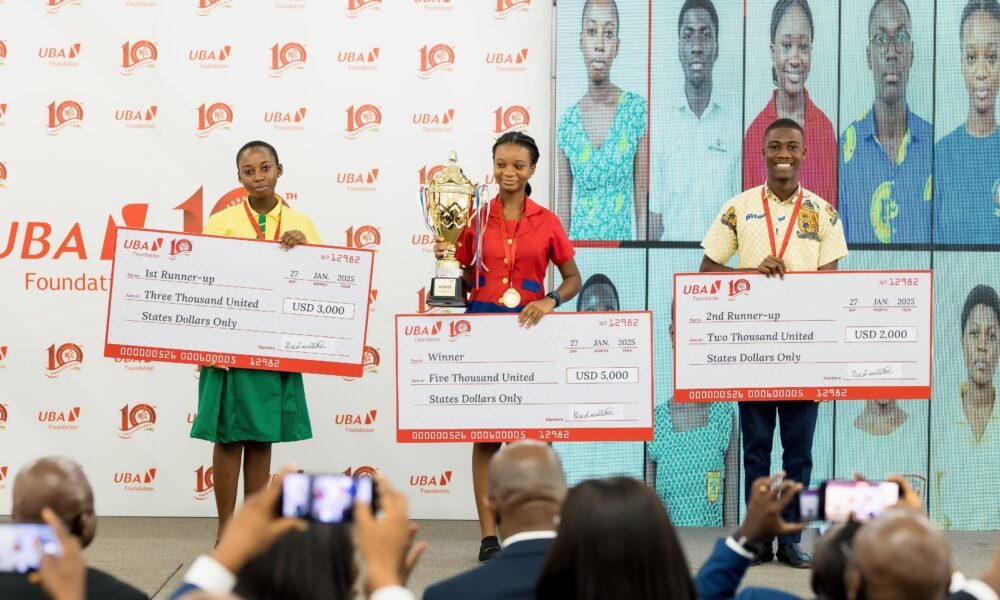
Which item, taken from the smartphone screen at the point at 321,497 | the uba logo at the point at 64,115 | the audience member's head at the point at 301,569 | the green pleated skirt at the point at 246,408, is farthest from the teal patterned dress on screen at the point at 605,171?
the audience member's head at the point at 301,569

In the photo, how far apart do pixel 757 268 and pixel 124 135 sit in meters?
3.25

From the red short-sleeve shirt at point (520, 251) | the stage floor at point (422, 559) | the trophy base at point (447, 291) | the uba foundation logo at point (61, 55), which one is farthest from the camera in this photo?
the uba foundation logo at point (61, 55)

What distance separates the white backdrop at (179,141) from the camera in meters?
6.20

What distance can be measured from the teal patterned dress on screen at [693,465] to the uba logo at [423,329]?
1.55m

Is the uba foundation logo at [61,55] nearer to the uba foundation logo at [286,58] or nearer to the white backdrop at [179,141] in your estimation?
the white backdrop at [179,141]

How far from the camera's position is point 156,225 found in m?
6.20

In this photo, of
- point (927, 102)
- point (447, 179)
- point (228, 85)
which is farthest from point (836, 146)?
point (228, 85)

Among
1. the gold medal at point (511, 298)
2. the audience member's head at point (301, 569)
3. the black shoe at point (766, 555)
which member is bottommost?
the black shoe at point (766, 555)

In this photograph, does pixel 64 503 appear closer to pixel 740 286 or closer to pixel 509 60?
pixel 740 286

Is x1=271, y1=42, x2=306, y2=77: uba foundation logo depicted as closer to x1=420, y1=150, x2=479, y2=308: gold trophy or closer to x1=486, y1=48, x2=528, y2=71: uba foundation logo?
x1=486, y1=48, x2=528, y2=71: uba foundation logo

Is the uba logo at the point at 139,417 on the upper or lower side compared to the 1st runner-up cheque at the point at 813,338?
lower

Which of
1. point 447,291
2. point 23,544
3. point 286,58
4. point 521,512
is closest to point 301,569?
point 23,544

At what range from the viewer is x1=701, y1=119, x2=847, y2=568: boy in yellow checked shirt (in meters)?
4.93

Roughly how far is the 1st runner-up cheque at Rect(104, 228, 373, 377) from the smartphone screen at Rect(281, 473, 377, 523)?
2998mm
